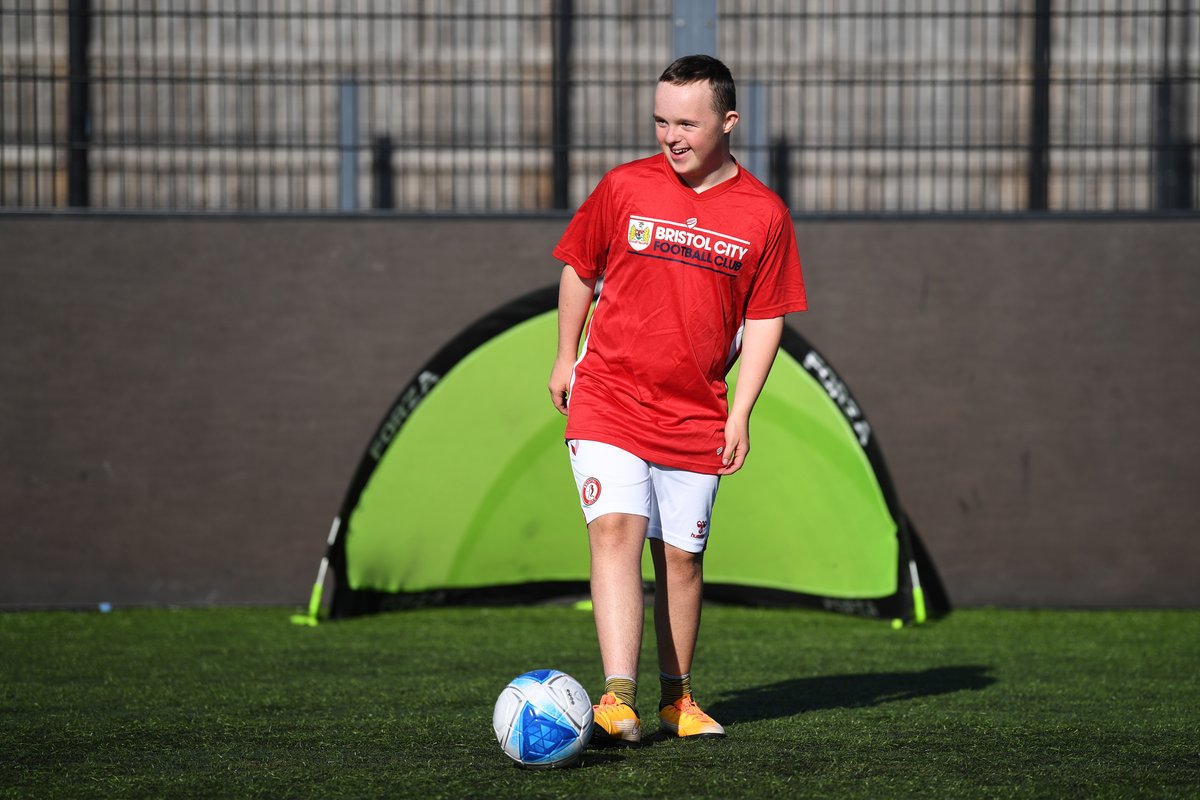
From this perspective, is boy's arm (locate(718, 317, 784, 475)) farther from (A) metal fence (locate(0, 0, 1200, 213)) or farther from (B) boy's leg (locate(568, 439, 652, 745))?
(A) metal fence (locate(0, 0, 1200, 213))

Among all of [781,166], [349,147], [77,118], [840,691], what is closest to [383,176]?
[349,147]

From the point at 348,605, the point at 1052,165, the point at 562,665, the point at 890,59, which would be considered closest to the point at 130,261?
the point at 348,605

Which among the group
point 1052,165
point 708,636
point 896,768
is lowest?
point 708,636

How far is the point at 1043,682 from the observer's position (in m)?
4.32

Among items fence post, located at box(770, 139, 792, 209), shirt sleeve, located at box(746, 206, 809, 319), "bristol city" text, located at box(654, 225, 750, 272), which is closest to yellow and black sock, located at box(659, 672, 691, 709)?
shirt sleeve, located at box(746, 206, 809, 319)

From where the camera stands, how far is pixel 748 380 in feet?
10.5

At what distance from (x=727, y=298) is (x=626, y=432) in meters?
0.39

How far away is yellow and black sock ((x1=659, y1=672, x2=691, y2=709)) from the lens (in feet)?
10.7

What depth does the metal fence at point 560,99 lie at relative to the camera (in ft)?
24.0

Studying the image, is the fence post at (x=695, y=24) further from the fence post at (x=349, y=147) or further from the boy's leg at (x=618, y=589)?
the boy's leg at (x=618, y=589)

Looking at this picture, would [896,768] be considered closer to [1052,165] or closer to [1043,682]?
[1043,682]

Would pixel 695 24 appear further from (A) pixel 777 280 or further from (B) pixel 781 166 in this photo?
(A) pixel 777 280

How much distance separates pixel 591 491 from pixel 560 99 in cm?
445

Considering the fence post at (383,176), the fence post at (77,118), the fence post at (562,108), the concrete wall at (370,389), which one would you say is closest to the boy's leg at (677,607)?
the concrete wall at (370,389)
